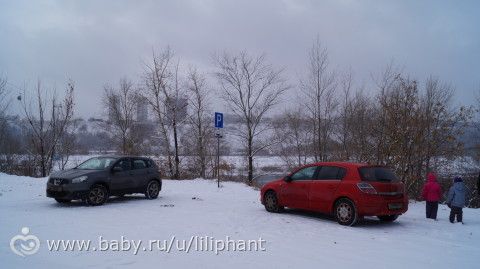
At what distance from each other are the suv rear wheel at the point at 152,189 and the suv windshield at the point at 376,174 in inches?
301

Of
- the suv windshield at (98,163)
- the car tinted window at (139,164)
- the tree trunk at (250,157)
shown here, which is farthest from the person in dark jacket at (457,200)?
the tree trunk at (250,157)

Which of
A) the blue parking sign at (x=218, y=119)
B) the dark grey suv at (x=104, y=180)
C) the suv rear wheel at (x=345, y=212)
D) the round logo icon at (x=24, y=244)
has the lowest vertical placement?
the round logo icon at (x=24, y=244)

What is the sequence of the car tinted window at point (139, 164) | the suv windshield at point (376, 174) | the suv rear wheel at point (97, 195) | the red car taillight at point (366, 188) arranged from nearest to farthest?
the red car taillight at point (366, 188) < the suv windshield at point (376, 174) < the suv rear wheel at point (97, 195) < the car tinted window at point (139, 164)

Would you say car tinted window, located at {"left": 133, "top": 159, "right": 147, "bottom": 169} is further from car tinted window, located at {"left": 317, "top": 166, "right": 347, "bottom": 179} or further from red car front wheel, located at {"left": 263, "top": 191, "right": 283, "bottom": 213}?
car tinted window, located at {"left": 317, "top": 166, "right": 347, "bottom": 179}

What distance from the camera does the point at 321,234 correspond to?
9016 millimetres

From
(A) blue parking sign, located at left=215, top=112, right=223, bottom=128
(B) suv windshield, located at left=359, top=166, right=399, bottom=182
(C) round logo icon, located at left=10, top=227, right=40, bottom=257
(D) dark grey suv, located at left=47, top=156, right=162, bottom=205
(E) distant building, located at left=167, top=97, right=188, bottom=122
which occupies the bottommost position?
(C) round logo icon, located at left=10, top=227, right=40, bottom=257

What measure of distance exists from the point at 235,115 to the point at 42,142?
14.6 m

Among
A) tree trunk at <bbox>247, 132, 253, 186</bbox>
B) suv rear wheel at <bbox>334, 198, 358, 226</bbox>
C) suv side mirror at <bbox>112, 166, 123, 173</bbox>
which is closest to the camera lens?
suv rear wheel at <bbox>334, 198, 358, 226</bbox>

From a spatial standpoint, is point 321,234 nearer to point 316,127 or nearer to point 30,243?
point 30,243

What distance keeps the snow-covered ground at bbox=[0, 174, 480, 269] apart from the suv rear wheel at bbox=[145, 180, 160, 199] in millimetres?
586

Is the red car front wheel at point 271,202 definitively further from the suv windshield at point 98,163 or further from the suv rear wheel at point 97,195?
the suv windshield at point 98,163

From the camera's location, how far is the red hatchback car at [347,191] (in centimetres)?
988

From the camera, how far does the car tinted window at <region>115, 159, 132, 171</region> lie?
44.9ft

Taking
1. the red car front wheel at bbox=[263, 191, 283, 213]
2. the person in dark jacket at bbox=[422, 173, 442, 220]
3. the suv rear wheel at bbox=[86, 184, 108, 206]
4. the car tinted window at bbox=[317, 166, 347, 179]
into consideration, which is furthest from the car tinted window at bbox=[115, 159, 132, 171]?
the person in dark jacket at bbox=[422, 173, 442, 220]
